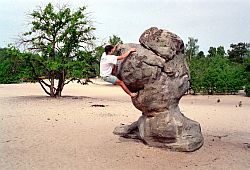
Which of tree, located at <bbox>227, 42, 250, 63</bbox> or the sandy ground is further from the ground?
tree, located at <bbox>227, 42, 250, 63</bbox>

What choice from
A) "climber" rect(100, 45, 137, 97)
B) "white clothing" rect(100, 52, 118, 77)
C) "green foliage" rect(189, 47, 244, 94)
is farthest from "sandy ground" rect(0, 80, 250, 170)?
"green foliage" rect(189, 47, 244, 94)

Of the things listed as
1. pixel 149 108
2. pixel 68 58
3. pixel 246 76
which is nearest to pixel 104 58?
pixel 149 108

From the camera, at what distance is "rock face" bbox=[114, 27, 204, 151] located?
7855mm

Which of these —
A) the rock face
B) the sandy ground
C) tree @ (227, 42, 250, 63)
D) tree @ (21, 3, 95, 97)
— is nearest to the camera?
the sandy ground

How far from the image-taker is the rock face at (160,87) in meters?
7.86

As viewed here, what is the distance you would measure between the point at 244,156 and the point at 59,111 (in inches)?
308

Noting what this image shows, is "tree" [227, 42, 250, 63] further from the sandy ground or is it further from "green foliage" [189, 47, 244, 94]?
the sandy ground

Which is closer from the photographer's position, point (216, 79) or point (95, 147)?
point (95, 147)

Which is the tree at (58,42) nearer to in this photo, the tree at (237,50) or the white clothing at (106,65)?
the white clothing at (106,65)

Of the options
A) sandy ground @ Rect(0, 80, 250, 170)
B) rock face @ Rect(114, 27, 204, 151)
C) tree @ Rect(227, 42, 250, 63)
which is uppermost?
tree @ Rect(227, 42, 250, 63)

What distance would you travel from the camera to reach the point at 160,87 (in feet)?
26.1

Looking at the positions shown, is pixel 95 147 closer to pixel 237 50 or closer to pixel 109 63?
pixel 109 63

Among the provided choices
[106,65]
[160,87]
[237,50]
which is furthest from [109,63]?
[237,50]

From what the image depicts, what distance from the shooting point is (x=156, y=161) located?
7.20 m
